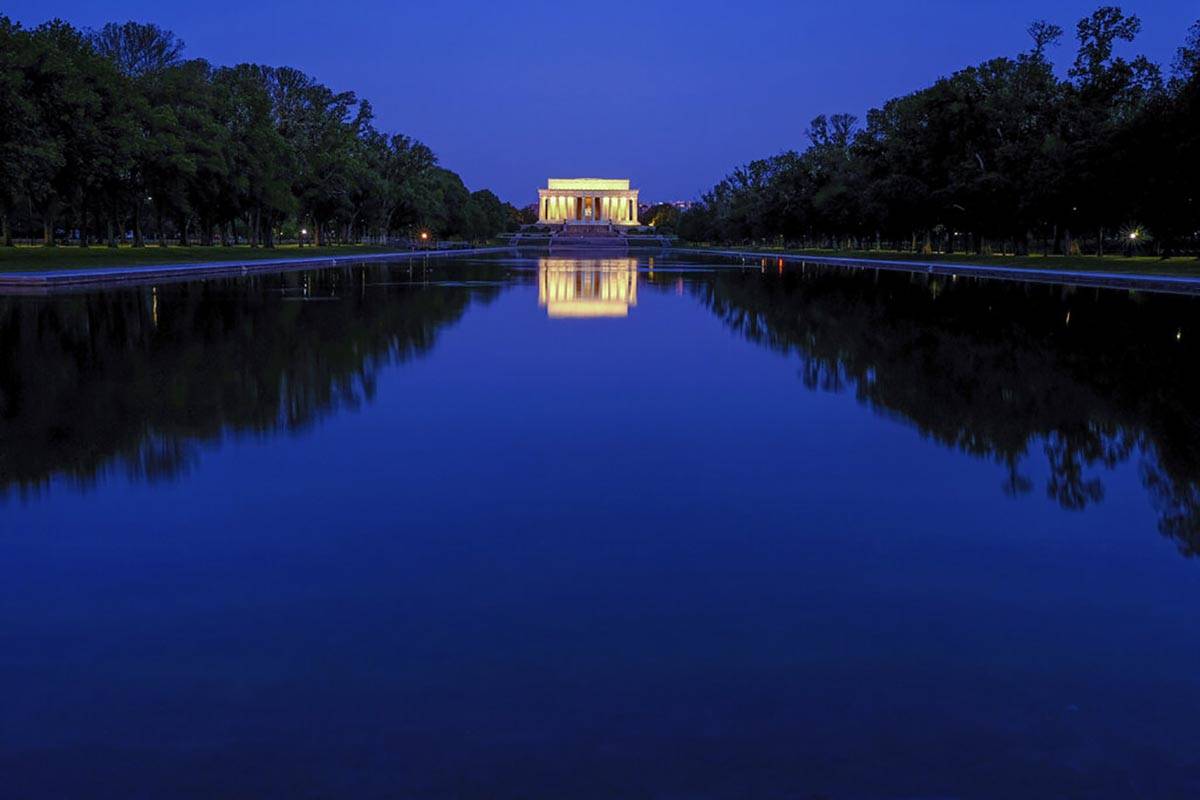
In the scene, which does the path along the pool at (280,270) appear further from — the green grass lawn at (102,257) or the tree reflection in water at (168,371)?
the tree reflection in water at (168,371)

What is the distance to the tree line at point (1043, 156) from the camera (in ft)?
182

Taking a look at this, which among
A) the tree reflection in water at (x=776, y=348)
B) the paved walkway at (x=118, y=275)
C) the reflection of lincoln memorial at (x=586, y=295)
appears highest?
the paved walkway at (x=118, y=275)

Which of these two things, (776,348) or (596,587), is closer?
(596,587)

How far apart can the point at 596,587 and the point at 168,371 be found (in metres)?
11.6

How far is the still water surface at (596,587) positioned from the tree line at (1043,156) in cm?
4578

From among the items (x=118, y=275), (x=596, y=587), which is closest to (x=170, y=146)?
(x=118, y=275)

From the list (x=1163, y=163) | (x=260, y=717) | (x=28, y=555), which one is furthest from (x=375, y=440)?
(x=1163, y=163)

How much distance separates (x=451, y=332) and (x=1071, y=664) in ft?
67.0

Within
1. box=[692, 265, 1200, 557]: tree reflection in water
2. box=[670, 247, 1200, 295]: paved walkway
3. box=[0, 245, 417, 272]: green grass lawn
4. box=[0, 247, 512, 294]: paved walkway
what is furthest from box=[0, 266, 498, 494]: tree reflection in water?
box=[670, 247, 1200, 295]: paved walkway

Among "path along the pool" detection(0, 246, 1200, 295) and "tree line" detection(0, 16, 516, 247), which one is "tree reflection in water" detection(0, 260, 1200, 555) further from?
"tree line" detection(0, 16, 516, 247)

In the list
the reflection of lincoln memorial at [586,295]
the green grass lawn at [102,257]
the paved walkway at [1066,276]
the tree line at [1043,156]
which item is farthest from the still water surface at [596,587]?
the tree line at [1043,156]

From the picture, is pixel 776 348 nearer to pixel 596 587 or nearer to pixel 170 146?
pixel 596 587

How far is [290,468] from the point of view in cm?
1038

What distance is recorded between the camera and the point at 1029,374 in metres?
17.0
